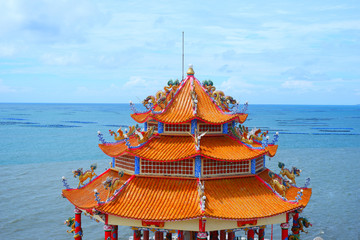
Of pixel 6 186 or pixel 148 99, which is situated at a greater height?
pixel 148 99

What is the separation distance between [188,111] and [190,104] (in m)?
0.68

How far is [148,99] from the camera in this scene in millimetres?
26906

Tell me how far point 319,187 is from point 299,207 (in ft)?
153

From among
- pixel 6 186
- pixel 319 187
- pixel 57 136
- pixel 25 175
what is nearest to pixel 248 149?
pixel 319 187

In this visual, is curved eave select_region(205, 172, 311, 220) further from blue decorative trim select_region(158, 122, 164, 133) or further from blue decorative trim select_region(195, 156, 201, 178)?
blue decorative trim select_region(158, 122, 164, 133)

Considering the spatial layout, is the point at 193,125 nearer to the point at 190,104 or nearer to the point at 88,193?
the point at 190,104

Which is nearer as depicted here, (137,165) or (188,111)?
(137,165)

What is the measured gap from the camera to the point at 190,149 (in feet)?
75.7

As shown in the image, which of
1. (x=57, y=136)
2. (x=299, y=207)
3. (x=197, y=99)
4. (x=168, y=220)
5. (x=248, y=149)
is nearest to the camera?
(x=168, y=220)

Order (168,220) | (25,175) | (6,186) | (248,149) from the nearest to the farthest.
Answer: (168,220), (248,149), (6,186), (25,175)

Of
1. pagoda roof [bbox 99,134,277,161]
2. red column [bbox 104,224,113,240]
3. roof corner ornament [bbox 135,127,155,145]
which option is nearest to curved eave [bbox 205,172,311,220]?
pagoda roof [bbox 99,134,277,161]

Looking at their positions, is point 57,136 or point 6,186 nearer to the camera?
point 6,186

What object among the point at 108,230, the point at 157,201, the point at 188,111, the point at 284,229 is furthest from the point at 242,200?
the point at 108,230

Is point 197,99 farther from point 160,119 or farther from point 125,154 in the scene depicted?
point 125,154
